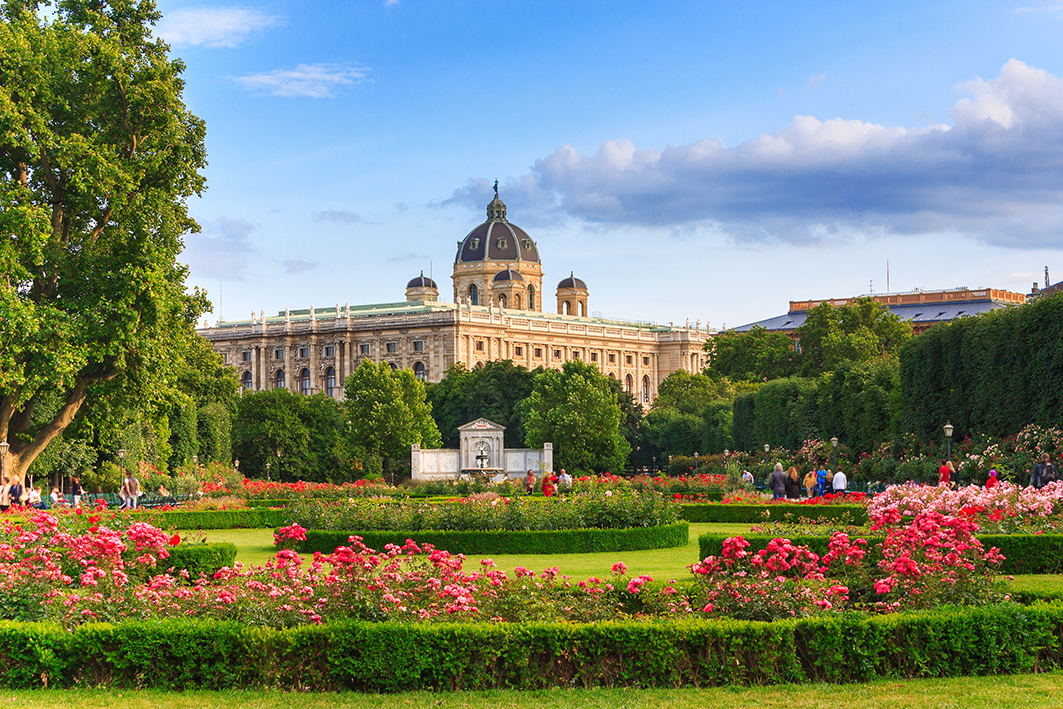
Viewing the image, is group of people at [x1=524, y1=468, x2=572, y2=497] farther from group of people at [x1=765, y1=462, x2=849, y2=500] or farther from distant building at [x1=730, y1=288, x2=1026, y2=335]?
distant building at [x1=730, y1=288, x2=1026, y2=335]

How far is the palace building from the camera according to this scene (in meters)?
111

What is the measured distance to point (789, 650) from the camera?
30.9 ft

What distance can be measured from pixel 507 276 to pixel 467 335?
60.4ft

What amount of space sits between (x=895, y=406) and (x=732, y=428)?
18.1 meters

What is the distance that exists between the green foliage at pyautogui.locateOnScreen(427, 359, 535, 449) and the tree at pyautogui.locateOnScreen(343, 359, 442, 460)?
40.4 feet

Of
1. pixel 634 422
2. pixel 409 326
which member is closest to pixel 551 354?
pixel 409 326

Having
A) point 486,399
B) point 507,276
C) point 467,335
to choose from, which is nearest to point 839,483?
point 486,399

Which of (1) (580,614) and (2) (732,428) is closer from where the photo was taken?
(1) (580,614)

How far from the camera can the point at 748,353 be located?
82.9 meters

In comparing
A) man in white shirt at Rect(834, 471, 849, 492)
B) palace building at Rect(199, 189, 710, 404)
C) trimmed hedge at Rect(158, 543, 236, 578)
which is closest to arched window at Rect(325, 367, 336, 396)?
palace building at Rect(199, 189, 710, 404)

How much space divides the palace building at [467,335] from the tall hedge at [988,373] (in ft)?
237

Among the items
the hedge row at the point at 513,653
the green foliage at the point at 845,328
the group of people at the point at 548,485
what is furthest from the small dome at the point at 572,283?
the hedge row at the point at 513,653

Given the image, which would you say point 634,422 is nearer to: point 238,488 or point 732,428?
point 732,428

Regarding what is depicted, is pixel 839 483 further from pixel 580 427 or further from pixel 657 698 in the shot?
pixel 580 427
